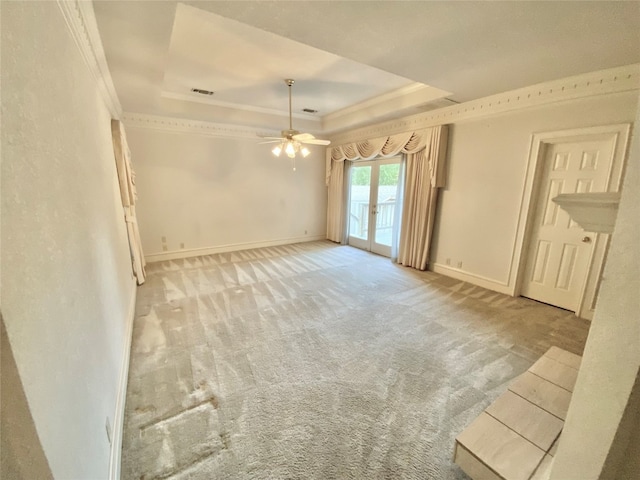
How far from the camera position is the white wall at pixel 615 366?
2.25ft

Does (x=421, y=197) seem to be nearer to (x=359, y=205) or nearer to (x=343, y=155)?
(x=359, y=205)

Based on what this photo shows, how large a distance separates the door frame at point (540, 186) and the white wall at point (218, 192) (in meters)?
4.13

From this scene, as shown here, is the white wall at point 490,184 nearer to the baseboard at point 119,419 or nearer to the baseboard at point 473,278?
the baseboard at point 473,278

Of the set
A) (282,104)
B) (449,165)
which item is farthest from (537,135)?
(282,104)

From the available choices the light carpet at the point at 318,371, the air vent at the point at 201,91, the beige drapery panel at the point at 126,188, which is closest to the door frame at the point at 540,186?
the light carpet at the point at 318,371

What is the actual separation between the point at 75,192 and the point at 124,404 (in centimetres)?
138

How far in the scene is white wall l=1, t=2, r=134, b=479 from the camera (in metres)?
0.64

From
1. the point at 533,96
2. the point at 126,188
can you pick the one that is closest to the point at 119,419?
the point at 126,188

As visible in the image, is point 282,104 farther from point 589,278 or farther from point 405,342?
point 589,278

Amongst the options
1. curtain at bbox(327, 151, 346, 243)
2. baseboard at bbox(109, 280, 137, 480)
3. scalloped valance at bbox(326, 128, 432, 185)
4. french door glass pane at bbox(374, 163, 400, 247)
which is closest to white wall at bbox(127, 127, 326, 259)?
curtain at bbox(327, 151, 346, 243)

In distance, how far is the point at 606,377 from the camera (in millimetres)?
755

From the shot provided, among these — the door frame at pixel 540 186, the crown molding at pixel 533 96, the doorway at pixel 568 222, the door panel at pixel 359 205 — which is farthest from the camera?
the door panel at pixel 359 205

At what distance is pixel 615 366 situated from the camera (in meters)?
0.73

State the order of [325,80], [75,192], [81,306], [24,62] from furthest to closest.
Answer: [325,80] < [75,192] < [81,306] < [24,62]
